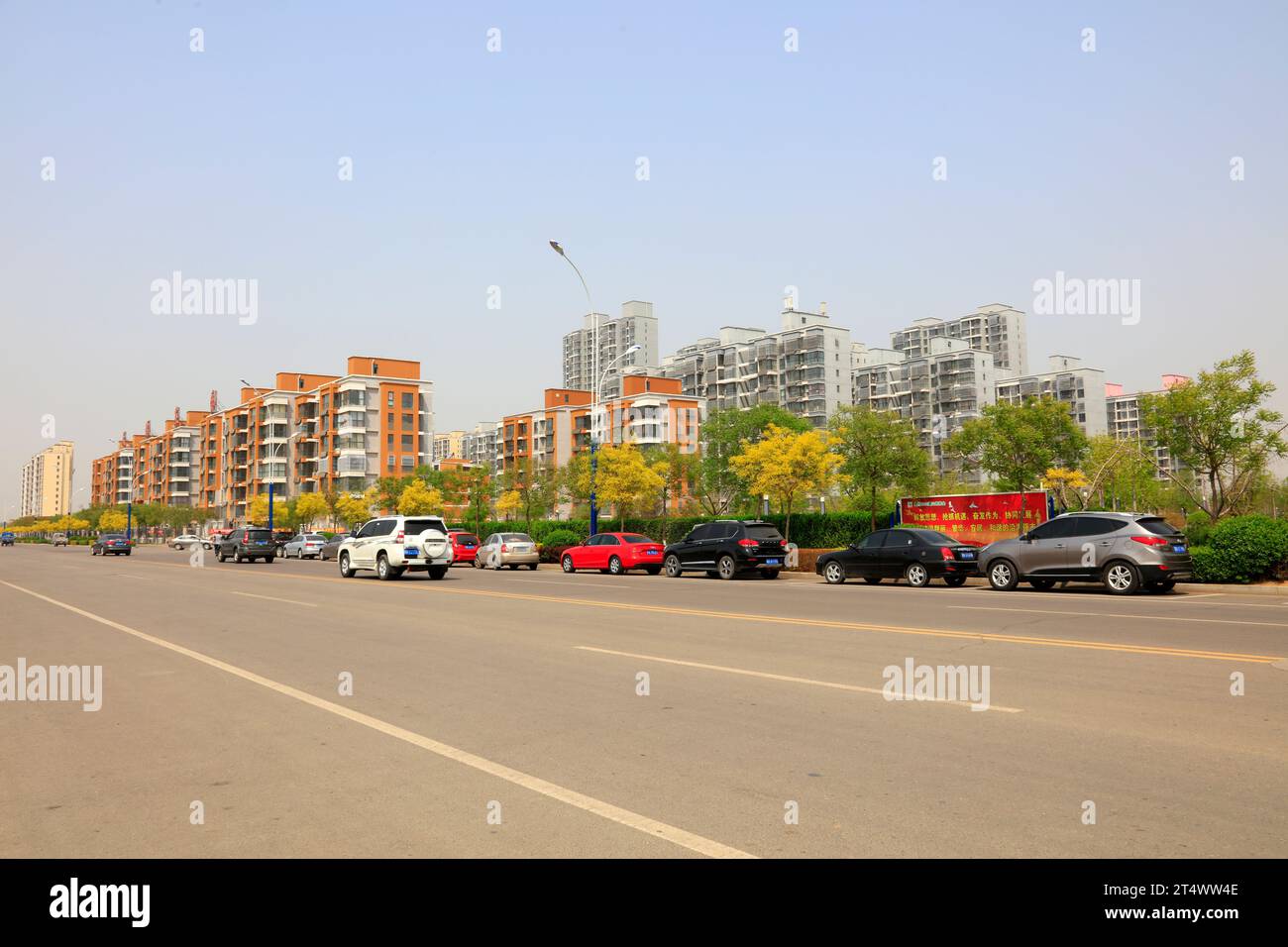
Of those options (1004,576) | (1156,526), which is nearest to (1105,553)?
(1156,526)

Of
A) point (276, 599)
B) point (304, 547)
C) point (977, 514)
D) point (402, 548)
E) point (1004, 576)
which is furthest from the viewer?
point (304, 547)

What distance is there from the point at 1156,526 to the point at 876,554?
280 inches

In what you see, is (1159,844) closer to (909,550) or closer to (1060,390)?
(909,550)

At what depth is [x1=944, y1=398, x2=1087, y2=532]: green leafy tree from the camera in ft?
205

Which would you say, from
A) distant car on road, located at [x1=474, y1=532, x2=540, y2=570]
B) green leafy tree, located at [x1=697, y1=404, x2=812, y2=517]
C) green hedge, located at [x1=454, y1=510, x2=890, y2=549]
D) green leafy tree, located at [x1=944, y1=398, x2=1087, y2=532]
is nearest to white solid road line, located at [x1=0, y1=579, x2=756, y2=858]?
green hedge, located at [x1=454, y1=510, x2=890, y2=549]

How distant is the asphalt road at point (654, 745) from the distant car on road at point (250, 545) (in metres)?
32.2

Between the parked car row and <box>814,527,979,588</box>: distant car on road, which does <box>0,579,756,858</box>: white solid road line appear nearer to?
the parked car row

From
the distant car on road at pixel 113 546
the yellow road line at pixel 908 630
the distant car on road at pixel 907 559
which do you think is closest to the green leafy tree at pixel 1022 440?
the distant car on road at pixel 907 559

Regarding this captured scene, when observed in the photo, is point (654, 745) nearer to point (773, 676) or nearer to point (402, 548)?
point (773, 676)

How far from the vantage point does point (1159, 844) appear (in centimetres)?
411

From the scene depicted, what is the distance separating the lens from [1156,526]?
19.5 metres

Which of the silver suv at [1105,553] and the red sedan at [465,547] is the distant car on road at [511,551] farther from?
the silver suv at [1105,553]
